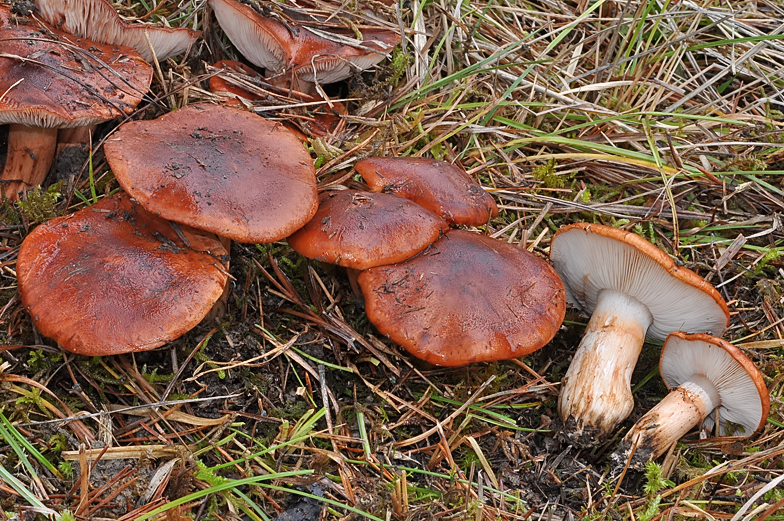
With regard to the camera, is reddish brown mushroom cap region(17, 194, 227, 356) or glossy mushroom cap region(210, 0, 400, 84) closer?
reddish brown mushroom cap region(17, 194, 227, 356)

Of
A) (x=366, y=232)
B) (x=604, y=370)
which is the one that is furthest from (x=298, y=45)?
(x=604, y=370)

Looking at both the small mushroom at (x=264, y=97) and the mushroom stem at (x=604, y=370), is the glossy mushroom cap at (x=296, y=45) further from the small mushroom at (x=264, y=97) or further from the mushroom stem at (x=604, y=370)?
the mushroom stem at (x=604, y=370)

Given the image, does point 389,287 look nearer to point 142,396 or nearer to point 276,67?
point 142,396

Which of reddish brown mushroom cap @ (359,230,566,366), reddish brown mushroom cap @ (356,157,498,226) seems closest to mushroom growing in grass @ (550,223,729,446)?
reddish brown mushroom cap @ (359,230,566,366)

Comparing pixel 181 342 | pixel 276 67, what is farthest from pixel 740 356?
pixel 276 67

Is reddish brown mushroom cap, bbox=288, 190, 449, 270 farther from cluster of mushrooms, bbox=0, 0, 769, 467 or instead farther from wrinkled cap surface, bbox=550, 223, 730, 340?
wrinkled cap surface, bbox=550, 223, 730, 340

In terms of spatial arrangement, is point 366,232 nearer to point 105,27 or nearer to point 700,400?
point 700,400
